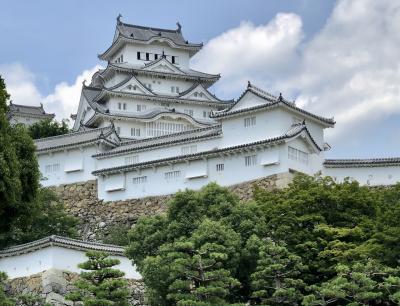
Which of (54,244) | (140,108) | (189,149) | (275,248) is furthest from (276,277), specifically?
(140,108)

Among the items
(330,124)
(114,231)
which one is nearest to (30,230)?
(114,231)

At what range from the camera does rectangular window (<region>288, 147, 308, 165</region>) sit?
37406mm

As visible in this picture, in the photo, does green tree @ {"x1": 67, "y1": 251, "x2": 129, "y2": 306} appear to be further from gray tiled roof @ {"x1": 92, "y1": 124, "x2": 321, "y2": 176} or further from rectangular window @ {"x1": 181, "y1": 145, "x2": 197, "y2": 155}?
rectangular window @ {"x1": 181, "y1": 145, "x2": 197, "y2": 155}

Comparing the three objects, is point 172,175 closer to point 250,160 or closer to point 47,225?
point 250,160

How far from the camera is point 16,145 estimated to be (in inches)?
1030

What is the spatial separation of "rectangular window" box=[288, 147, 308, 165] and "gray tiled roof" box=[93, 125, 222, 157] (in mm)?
3745

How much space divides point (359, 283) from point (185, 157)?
1518 cm

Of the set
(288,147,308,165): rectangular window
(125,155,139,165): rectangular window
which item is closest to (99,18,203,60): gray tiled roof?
(125,155,139,165): rectangular window

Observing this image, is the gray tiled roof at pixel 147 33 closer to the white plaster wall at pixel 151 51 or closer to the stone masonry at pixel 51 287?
the white plaster wall at pixel 151 51

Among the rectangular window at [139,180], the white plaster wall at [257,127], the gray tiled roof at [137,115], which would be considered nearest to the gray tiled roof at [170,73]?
the gray tiled roof at [137,115]

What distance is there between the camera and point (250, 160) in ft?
124

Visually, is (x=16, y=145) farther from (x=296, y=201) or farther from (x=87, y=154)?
(x=87, y=154)

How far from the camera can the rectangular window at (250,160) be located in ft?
124

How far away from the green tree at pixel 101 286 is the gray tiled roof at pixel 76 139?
58.5 feet
